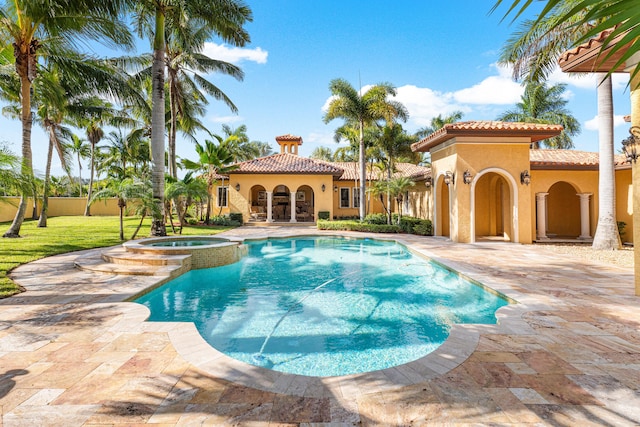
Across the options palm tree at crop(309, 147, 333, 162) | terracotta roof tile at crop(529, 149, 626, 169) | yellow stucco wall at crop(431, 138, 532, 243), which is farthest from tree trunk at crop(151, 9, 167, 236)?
palm tree at crop(309, 147, 333, 162)

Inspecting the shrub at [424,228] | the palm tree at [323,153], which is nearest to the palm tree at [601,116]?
the shrub at [424,228]

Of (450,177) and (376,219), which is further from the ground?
(450,177)

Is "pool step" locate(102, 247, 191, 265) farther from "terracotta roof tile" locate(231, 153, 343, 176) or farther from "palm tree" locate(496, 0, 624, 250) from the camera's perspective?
"terracotta roof tile" locate(231, 153, 343, 176)

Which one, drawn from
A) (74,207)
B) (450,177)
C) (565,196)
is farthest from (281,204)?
(74,207)

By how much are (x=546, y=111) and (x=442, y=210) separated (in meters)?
22.0

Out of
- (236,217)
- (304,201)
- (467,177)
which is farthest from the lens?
(304,201)

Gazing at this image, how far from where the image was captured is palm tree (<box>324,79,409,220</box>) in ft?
67.7

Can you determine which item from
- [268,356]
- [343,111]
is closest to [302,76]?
[343,111]

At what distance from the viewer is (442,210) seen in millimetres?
17312

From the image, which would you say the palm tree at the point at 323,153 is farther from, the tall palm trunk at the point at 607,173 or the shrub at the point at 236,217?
the tall palm trunk at the point at 607,173

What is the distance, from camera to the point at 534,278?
7887mm

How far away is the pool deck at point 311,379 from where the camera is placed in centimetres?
287

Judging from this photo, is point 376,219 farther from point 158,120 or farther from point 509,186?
point 158,120

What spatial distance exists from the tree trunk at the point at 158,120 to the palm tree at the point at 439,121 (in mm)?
27702
